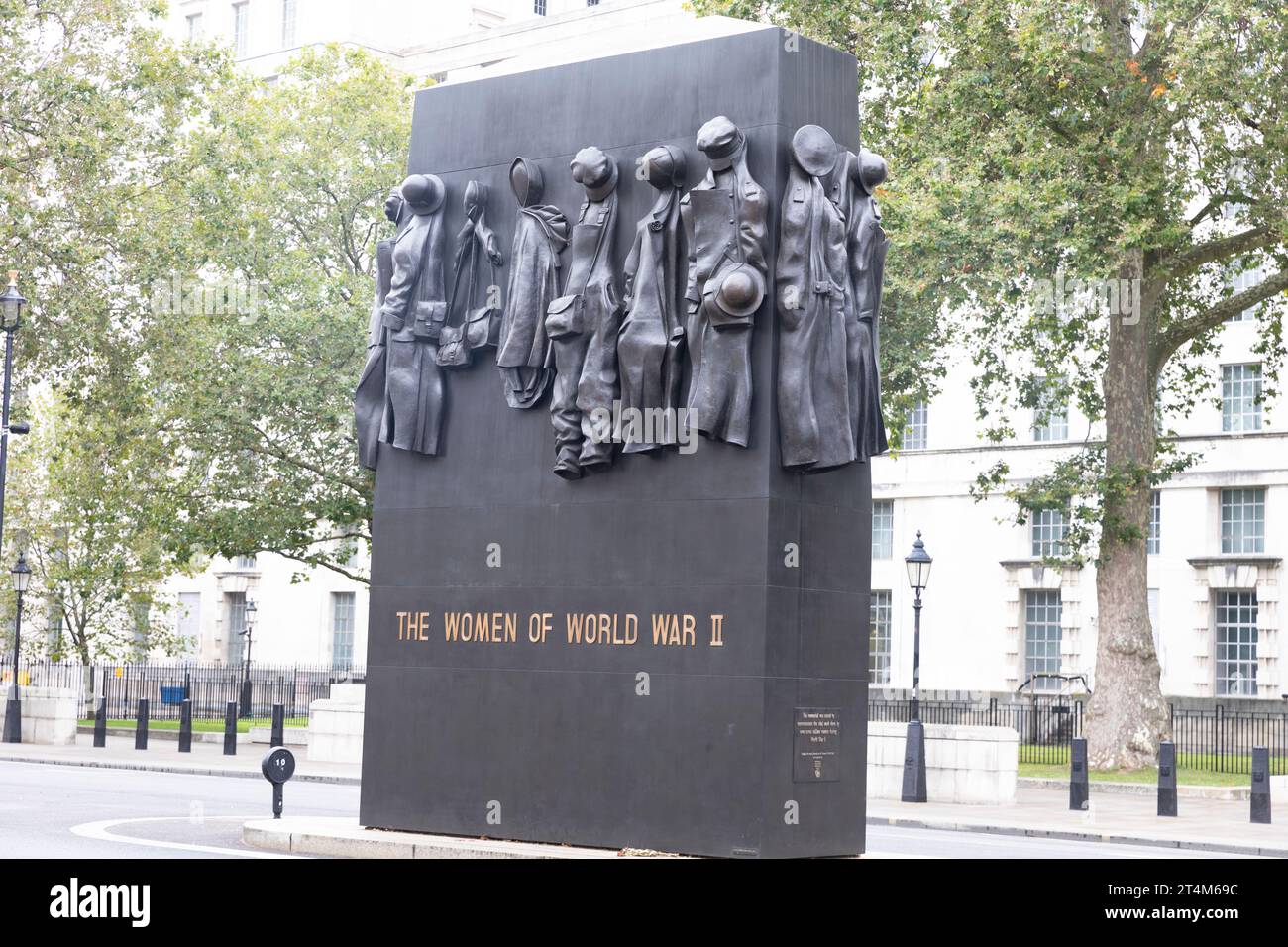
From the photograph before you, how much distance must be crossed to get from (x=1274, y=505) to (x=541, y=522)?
38.4 meters

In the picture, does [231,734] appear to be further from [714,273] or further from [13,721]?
[714,273]

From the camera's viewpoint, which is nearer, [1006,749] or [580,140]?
[580,140]

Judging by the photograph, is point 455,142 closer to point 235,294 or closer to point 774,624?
point 774,624

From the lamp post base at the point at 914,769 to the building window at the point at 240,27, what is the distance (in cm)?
5537

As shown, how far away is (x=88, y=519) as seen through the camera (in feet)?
133

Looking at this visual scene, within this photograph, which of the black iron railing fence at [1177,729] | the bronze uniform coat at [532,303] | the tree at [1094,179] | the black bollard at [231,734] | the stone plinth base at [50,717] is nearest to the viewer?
the bronze uniform coat at [532,303]

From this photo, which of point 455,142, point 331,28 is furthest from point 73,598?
point 455,142

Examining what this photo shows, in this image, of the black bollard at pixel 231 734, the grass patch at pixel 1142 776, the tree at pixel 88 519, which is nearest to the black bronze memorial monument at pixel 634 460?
the grass patch at pixel 1142 776

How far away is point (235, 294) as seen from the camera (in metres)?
37.2

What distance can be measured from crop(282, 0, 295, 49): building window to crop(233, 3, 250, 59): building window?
1.99 m

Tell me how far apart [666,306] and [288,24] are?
63871 mm

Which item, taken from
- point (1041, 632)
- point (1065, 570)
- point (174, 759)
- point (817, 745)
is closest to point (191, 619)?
point (1041, 632)

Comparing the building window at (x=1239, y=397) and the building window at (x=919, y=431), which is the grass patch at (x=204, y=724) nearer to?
the building window at (x=919, y=431)

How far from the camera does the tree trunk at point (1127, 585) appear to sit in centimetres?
3109
